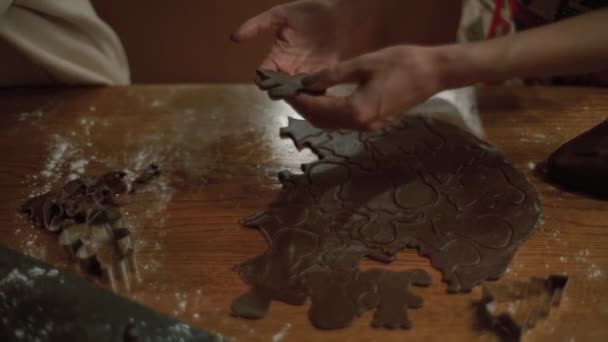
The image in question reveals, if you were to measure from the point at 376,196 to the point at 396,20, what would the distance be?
1.05m

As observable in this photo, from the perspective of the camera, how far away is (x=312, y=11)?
3.66 feet

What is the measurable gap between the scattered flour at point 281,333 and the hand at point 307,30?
1.49ft

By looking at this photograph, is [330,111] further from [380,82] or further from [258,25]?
[258,25]

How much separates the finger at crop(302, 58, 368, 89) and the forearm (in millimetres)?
118

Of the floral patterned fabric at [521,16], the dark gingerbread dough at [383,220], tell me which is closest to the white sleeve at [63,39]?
the dark gingerbread dough at [383,220]

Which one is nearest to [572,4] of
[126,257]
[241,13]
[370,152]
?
[370,152]

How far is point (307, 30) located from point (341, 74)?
0.87ft

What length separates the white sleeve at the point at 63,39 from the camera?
118 centimetres

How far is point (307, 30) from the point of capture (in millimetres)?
1114

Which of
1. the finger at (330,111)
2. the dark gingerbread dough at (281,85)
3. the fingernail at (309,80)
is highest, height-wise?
the fingernail at (309,80)

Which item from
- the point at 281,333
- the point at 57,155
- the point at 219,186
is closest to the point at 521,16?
the point at 219,186

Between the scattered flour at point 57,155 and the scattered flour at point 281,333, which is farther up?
the scattered flour at point 281,333

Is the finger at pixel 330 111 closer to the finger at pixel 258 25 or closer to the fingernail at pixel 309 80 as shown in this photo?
the fingernail at pixel 309 80

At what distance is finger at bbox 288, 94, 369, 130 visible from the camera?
881 millimetres
